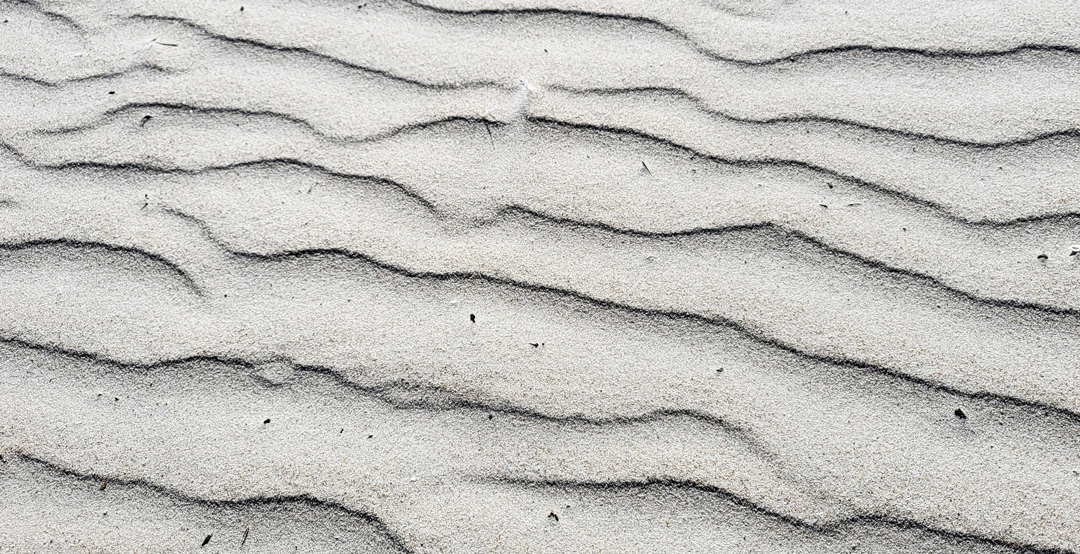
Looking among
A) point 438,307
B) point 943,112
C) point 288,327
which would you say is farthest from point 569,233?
point 943,112

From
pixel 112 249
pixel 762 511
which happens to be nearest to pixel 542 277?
pixel 762 511

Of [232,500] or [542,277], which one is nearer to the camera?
[232,500]

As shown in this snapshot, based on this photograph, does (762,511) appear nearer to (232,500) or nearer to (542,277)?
(542,277)

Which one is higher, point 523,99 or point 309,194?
point 523,99

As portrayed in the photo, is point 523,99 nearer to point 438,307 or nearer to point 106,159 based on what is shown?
point 438,307

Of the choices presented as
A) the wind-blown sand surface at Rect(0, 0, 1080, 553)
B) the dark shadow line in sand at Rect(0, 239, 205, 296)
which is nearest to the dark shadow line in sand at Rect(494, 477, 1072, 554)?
the wind-blown sand surface at Rect(0, 0, 1080, 553)

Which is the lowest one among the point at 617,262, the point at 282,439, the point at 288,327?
the point at 282,439

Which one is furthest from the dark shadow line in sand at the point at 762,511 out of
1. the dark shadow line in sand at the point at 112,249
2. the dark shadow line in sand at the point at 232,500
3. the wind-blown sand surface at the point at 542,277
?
the dark shadow line in sand at the point at 112,249

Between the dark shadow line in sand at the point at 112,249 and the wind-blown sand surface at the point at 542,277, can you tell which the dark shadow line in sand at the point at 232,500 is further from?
the dark shadow line in sand at the point at 112,249
